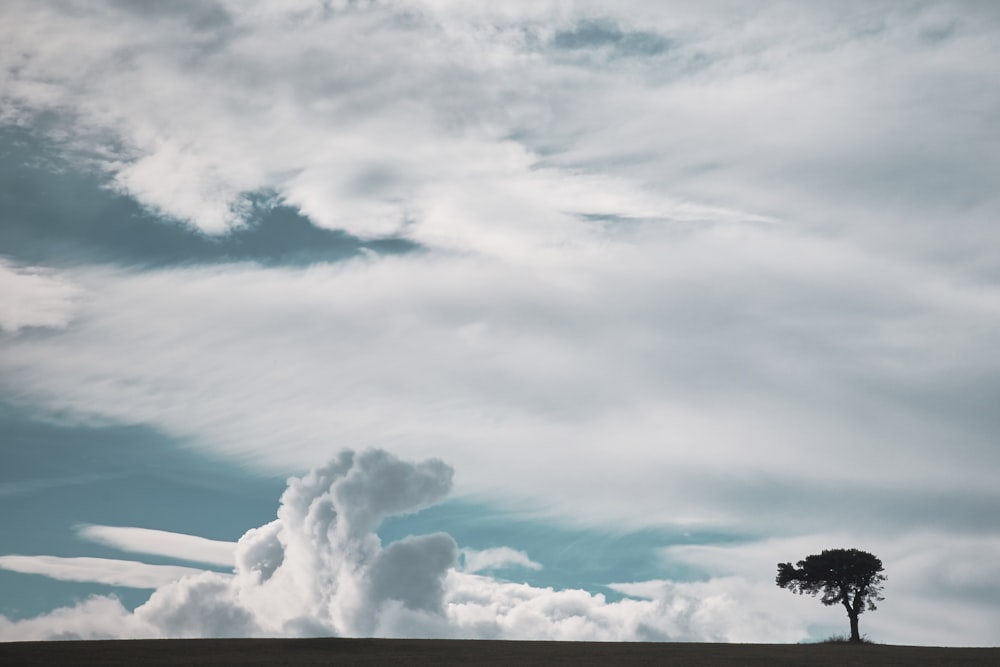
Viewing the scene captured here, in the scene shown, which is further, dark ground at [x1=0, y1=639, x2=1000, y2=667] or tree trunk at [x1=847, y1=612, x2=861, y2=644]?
tree trunk at [x1=847, y1=612, x2=861, y2=644]

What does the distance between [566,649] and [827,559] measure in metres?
38.0

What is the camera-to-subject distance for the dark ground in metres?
60.2

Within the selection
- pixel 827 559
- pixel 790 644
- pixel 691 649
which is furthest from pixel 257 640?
pixel 827 559

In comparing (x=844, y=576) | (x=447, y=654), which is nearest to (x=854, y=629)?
(x=844, y=576)

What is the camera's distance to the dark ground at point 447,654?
2371 inches

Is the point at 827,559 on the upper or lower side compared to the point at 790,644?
upper

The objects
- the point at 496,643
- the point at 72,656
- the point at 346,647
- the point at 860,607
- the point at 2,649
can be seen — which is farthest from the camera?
the point at 860,607

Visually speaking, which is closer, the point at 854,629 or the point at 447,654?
the point at 447,654

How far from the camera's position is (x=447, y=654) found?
64.5m

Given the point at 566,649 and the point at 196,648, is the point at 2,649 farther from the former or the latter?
the point at 566,649

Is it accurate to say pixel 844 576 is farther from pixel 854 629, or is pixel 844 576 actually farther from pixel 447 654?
pixel 447 654

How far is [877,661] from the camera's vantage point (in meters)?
62.5

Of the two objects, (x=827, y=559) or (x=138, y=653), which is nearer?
(x=138, y=653)

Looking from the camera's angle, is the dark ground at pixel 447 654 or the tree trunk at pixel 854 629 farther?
the tree trunk at pixel 854 629
